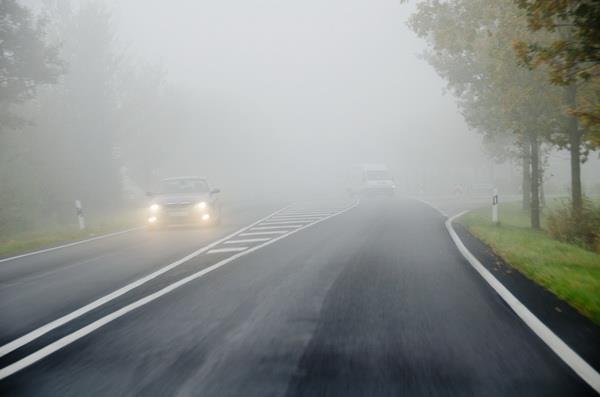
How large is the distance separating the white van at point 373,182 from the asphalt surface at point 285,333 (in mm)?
27763

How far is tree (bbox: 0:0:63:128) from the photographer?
19500 millimetres

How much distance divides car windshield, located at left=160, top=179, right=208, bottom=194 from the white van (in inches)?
845

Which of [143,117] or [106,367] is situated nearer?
[106,367]

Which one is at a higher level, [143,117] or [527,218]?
[143,117]

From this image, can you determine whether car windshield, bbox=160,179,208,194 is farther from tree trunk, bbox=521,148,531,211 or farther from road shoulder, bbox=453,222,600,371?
tree trunk, bbox=521,148,531,211

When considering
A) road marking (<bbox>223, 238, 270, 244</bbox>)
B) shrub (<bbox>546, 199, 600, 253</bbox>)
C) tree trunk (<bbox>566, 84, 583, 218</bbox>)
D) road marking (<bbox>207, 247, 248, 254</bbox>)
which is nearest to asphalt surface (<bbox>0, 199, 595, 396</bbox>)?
road marking (<bbox>207, 247, 248, 254</bbox>)

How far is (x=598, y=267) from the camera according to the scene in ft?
24.0

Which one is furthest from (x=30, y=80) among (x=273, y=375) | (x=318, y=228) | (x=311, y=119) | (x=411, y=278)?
(x=311, y=119)

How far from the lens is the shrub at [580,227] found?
463 inches

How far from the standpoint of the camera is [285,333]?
174 inches

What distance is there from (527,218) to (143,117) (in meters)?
25.9

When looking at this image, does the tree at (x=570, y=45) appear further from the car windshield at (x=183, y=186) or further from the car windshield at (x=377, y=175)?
the car windshield at (x=377, y=175)

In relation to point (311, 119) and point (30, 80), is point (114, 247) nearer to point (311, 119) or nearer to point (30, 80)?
point (30, 80)

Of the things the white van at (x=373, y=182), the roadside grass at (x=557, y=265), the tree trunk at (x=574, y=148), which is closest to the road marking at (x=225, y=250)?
the roadside grass at (x=557, y=265)
